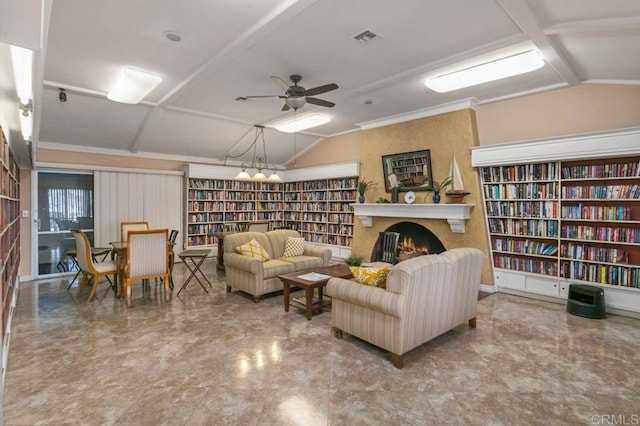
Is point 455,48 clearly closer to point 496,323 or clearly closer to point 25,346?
point 496,323

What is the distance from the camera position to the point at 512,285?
495 centimetres

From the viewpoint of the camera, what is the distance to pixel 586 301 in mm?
4031

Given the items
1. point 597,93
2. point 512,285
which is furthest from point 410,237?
point 597,93

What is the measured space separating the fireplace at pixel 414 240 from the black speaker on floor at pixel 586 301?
1874 mm

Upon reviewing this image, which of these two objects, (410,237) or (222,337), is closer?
(222,337)

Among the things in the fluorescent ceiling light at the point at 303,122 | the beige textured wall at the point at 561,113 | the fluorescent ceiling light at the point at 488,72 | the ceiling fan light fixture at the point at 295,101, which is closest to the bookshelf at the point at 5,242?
the ceiling fan light fixture at the point at 295,101

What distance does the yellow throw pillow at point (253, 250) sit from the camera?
493cm

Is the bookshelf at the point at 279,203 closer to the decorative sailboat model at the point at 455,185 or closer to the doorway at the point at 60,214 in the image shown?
the doorway at the point at 60,214

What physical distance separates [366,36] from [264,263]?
3251 millimetres

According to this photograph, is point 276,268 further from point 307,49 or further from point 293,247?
point 307,49

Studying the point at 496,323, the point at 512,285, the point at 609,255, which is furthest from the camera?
the point at 512,285

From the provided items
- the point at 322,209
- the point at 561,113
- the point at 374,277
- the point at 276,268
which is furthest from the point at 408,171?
the point at 374,277

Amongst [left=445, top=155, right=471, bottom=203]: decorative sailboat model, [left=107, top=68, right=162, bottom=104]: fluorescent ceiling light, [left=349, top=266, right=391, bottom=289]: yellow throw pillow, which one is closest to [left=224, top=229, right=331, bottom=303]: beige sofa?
[left=349, top=266, right=391, bottom=289]: yellow throw pillow

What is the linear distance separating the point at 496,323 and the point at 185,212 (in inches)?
254
